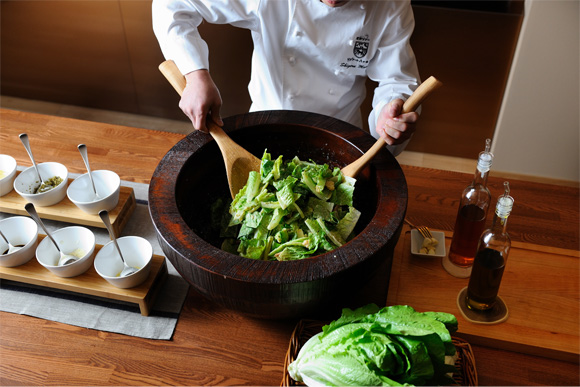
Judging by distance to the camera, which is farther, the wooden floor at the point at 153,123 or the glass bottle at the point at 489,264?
the wooden floor at the point at 153,123

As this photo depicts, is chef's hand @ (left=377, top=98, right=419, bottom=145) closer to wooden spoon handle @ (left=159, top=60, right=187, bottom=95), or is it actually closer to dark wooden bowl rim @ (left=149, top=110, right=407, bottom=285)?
dark wooden bowl rim @ (left=149, top=110, right=407, bottom=285)

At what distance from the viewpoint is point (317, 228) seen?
1182mm

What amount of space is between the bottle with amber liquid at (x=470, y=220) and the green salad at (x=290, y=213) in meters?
0.27

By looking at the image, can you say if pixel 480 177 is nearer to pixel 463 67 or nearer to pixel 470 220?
pixel 470 220

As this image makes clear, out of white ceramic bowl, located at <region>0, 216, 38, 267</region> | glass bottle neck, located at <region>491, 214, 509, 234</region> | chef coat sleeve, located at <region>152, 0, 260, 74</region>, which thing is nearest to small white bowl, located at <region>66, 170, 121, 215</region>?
white ceramic bowl, located at <region>0, 216, 38, 267</region>

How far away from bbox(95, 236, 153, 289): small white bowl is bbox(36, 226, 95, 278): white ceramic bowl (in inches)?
1.5

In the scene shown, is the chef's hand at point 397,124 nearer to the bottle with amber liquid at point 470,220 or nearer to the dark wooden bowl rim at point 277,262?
the dark wooden bowl rim at point 277,262

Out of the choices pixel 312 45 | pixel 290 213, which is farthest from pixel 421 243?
pixel 312 45

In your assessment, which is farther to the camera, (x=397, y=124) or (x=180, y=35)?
(x=180, y=35)

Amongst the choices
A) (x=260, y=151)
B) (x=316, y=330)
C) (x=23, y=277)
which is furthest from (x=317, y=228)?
(x=23, y=277)

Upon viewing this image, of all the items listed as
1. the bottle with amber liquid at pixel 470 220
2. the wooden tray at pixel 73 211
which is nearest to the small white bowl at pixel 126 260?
the wooden tray at pixel 73 211

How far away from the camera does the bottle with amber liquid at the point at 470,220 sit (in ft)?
3.98

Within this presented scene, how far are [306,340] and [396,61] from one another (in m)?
0.98

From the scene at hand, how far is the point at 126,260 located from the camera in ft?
4.24
